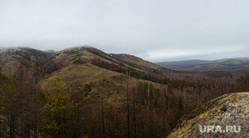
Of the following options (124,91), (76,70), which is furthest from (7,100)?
(76,70)

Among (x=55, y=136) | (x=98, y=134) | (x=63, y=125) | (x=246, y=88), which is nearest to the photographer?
(x=63, y=125)

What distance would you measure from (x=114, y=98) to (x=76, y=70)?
60.4 metres

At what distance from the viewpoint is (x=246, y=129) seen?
24.9ft

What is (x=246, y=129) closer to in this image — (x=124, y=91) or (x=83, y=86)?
(x=124, y=91)

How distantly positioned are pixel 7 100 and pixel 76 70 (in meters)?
99.3

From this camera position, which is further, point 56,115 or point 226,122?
point 56,115

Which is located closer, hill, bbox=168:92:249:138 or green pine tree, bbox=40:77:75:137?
hill, bbox=168:92:249:138

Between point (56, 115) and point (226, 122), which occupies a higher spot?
point (226, 122)

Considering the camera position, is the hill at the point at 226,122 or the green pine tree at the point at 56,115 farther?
the green pine tree at the point at 56,115

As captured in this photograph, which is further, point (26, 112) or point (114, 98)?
point (114, 98)

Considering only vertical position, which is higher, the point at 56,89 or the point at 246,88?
the point at 56,89

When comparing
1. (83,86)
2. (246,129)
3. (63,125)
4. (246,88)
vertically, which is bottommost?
(246,88)

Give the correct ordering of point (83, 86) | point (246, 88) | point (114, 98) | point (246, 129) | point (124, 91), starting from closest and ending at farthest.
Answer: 1. point (246, 129)
2. point (114, 98)
3. point (124, 91)
4. point (83, 86)
5. point (246, 88)

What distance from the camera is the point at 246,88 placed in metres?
95.1
